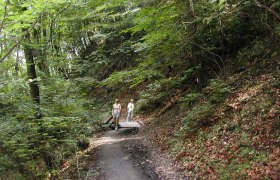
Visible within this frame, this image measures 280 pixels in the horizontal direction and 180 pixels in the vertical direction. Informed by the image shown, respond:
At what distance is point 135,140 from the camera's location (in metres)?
14.2

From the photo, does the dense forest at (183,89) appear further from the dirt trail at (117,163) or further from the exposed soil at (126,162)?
the dirt trail at (117,163)

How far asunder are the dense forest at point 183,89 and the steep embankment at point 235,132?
0.04m

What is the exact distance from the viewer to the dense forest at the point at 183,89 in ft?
23.3

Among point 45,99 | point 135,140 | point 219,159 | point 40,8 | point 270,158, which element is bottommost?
point 135,140

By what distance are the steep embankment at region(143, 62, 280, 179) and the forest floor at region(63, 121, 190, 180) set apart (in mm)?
540

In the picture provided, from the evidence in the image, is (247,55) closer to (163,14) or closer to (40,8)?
(163,14)

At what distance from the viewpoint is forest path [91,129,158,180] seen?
9.33 m

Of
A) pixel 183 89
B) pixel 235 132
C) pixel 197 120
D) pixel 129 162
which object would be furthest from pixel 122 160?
pixel 183 89

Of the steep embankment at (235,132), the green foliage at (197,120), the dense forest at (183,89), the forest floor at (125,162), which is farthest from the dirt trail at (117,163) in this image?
the green foliage at (197,120)

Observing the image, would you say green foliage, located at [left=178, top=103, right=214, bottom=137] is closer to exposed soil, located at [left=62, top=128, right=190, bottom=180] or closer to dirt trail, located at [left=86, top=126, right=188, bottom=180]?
exposed soil, located at [left=62, top=128, right=190, bottom=180]

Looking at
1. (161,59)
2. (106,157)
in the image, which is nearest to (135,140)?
(106,157)

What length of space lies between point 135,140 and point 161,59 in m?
4.40

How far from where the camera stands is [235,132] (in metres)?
8.47

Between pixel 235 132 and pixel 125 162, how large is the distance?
14.6ft
